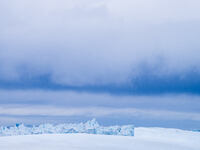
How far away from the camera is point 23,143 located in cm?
3216

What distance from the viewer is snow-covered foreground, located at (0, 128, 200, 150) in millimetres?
31562

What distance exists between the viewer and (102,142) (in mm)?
34531

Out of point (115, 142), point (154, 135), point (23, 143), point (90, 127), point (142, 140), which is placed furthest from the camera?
point (90, 127)

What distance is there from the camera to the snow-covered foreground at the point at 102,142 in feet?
104

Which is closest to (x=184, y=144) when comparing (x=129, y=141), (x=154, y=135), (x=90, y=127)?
(x=154, y=135)

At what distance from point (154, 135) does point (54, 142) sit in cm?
1224

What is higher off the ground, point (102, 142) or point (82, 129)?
point (82, 129)

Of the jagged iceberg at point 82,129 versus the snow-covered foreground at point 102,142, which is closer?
the snow-covered foreground at point 102,142

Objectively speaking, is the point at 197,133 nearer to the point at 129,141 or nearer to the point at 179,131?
the point at 179,131

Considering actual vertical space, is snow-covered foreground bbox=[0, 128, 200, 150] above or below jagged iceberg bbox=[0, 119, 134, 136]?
below

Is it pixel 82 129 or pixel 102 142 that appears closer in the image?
pixel 102 142

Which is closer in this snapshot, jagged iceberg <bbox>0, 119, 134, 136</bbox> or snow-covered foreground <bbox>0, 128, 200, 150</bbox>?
snow-covered foreground <bbox>0, 128, 200, 150</bbox>

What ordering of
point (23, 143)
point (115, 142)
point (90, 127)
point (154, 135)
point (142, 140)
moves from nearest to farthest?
point (23, 143) < point (115, 142) < point (142, 140) < point (154, 135) < point (90, 127)

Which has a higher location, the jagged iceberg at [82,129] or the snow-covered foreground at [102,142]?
the jagged iceberg at [82,129]
